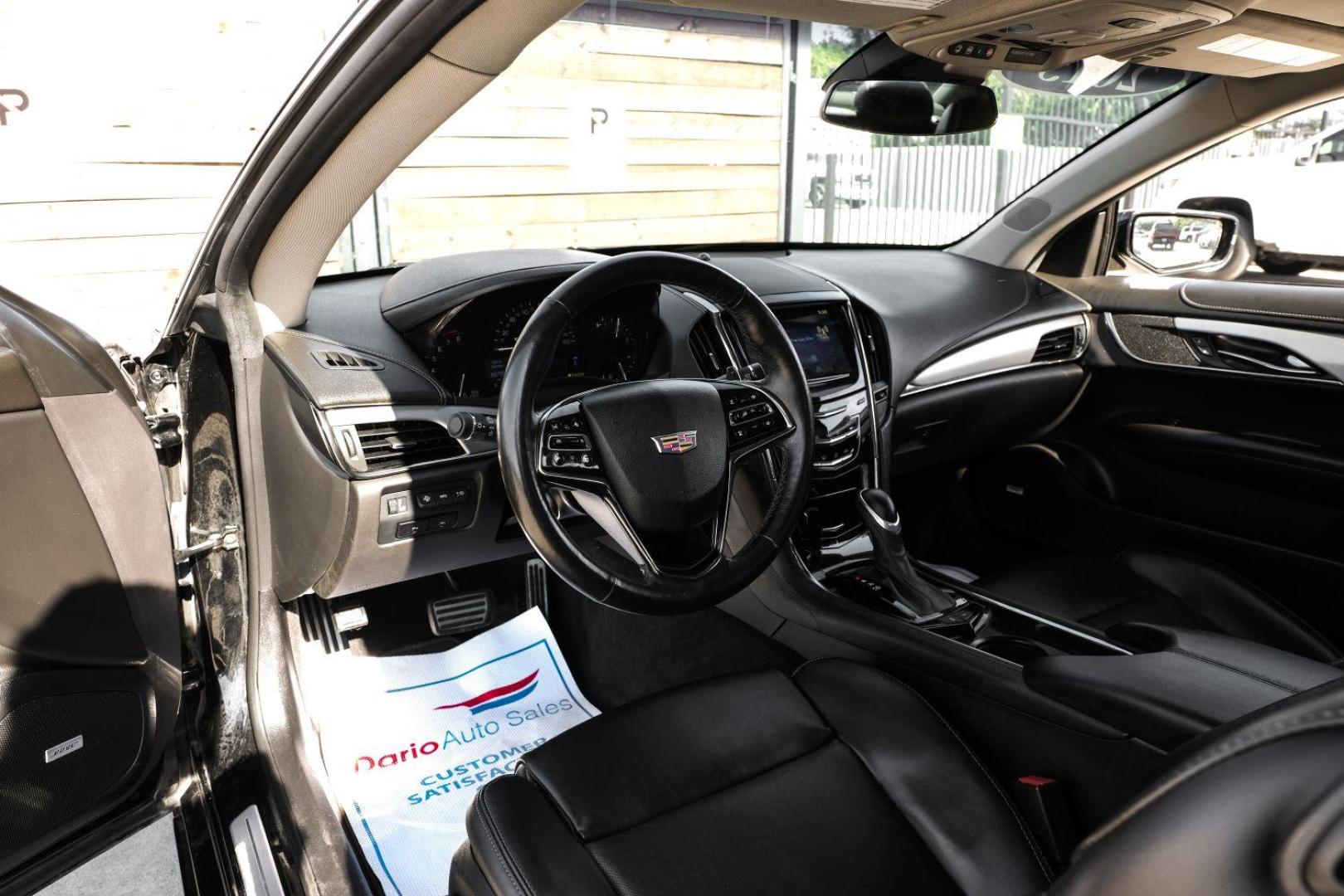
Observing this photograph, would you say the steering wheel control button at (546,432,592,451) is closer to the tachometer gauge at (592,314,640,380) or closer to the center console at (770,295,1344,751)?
the tachometer gauge at (592,314,640,380)

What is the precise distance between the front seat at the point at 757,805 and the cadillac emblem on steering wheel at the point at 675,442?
340 millimetres

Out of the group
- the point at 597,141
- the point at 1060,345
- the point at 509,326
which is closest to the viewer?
the point at 509,326

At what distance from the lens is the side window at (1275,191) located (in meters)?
2.48

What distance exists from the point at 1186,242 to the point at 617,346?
1647mm

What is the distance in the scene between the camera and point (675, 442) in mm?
1456

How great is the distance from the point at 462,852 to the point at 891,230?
5.50 m

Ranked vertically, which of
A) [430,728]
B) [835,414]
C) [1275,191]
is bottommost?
[430,728]

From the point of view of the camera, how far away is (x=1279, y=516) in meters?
2.26

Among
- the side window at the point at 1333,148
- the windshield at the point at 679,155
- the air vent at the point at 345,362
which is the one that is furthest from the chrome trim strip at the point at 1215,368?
the windshield at the point at 679,155

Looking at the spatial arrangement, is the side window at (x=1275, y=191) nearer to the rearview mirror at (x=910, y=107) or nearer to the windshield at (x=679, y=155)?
the rearview mirror at (x=910, y=107)

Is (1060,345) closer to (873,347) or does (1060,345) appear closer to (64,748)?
(873,347)

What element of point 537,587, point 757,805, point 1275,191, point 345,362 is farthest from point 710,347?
point 1275,191

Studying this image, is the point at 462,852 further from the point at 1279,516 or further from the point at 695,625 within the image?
the point at 1279,516

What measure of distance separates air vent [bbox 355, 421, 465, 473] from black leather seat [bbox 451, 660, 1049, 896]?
627 mm
